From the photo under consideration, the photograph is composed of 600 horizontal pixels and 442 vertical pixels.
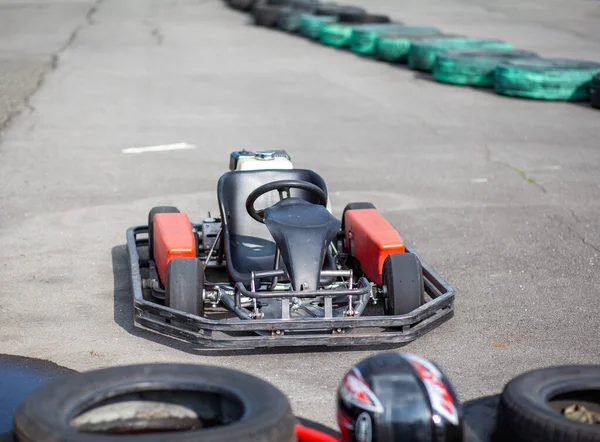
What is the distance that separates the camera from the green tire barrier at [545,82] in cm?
1285

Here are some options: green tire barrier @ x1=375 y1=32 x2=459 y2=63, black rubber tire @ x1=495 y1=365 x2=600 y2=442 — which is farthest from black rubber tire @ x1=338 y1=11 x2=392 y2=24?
black rubber tire @ x1=495 y1=365 x2=600 y2=442

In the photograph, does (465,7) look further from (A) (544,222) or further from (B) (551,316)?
(B) (551,316)

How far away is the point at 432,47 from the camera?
15.5 meters

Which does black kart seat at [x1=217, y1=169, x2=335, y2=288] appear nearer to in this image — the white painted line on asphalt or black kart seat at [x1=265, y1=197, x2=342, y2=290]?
black kart seat at [x1=265, y1=197, x2=342, y2=290]

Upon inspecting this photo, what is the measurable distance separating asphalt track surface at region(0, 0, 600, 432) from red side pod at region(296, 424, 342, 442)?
63cm

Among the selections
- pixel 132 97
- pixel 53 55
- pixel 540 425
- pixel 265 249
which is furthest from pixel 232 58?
pixel 540 425

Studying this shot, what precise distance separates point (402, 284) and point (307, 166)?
432 cm

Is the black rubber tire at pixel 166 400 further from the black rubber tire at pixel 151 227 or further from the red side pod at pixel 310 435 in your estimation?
the black rubber tire at pixel 151 227

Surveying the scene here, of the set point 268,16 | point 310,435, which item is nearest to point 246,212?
point 310,435

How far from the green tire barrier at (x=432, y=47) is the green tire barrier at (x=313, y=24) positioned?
3.87m

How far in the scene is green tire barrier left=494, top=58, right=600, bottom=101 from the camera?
506 inches

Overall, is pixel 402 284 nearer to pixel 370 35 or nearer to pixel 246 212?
pixel 246 212

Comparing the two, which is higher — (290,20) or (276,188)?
(276,188)

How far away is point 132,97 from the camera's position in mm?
13062
